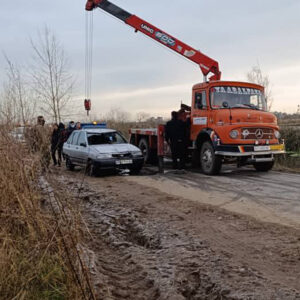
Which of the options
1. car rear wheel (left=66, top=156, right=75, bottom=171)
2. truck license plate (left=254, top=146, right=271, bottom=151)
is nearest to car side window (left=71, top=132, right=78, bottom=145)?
car rear wheel (left=66, top=156, right=75, bottom=171)

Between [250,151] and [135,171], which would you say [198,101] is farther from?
[135,171]

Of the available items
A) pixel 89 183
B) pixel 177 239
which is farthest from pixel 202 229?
pixel 89 183

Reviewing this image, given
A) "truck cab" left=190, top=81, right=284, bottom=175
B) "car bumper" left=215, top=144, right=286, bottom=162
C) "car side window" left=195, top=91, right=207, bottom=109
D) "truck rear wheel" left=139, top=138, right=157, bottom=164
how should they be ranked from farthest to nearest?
"truck rear wheel" left=139, top=138, right=157, bottom=164
"car side window" left=195, top=91, right=207, bottom=109
"truck cab" left=190, top=81, right=284, bottom=175
"car bumper" left=215, top=144, right=286, bottom=162

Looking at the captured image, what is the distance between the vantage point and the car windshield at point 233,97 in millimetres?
11078

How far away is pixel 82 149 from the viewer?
469 inches

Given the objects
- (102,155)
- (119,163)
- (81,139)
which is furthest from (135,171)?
(81,139)

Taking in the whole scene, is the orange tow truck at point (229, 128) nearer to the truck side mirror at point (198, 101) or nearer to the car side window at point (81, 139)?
the truck side mirror at point (198, 101)

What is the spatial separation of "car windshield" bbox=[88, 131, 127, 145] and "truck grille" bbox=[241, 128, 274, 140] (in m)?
4.01

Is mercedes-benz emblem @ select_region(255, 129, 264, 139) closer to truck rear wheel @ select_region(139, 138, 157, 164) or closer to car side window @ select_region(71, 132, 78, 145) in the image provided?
truck rear wheel @ select_region(139, 138, 157, 164)

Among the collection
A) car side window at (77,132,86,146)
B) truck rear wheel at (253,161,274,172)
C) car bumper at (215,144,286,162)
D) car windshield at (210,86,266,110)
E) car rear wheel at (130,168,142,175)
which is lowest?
car rear wheel at (130,168,142,175)

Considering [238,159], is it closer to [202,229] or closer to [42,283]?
[202,229]

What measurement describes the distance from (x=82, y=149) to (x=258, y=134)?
17.8 feet

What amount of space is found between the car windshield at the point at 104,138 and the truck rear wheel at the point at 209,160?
8.80 ft

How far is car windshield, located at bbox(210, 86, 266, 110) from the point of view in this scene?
11.1 m
